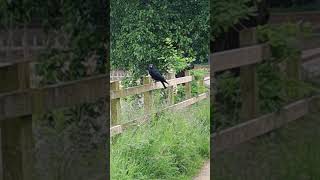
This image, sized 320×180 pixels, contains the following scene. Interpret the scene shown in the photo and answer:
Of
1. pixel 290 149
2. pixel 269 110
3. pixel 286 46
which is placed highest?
pixel 286 46

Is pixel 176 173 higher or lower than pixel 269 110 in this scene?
lower

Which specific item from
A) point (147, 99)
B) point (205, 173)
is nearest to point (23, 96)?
point (147, 99)

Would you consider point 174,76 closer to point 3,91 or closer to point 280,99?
point 280,99

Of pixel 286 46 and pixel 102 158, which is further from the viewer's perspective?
pixel 102 158

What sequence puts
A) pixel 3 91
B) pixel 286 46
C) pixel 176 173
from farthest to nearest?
pixel 176 173
pixel 3 91
pixel 286 46

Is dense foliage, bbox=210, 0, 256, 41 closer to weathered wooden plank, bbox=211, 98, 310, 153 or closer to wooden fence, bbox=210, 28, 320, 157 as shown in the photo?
wooden fence, bbox=210, 28, 320, 157

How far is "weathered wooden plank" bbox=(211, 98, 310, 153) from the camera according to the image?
1879 millimetres

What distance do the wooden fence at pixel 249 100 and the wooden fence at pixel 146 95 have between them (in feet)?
0.57

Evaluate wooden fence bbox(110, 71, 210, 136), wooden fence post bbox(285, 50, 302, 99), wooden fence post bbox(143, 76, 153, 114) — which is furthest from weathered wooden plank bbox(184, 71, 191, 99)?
wooden fence post bbox(285, 50, 302, 99)

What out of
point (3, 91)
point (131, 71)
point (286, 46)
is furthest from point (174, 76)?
point (3, 91)

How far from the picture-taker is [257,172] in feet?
6.37

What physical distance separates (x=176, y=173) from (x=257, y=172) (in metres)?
0.33

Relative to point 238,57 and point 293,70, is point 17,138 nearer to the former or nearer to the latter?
point 238,57

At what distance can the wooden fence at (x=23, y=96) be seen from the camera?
79.1 inches
